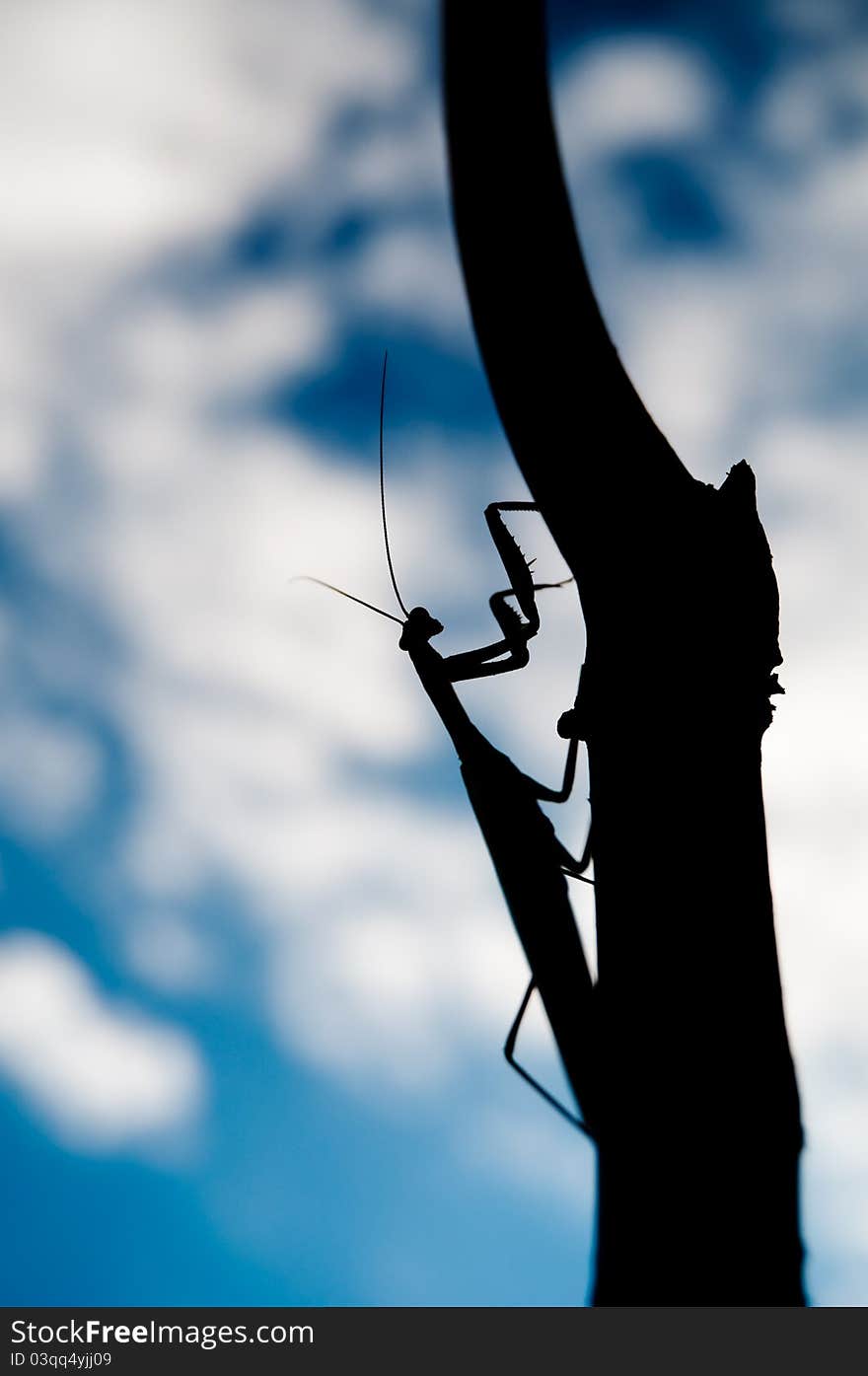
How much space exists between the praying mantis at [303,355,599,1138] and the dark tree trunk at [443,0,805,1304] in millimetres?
2040

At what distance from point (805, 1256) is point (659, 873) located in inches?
41.3

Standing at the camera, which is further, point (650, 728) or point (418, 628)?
point (418, 628)

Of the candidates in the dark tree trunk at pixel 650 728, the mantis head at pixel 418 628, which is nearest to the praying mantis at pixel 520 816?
the mantis head at pixel 418 628

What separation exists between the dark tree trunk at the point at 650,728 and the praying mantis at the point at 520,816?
2.04 m

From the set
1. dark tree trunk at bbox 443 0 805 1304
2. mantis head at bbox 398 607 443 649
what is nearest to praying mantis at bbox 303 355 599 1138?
mantis head at bbox 398 607 443 649

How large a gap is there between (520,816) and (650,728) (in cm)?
334

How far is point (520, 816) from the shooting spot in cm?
618

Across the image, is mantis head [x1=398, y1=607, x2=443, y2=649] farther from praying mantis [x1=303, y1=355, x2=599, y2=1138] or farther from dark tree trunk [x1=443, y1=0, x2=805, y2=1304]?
dark tree trunk [x1=443, y1=0, x2=805, y2=1304]

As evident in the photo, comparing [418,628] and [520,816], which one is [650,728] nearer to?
[520,816]

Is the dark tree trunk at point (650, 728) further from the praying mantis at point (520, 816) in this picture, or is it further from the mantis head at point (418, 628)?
the mantis head at point (418, 628)

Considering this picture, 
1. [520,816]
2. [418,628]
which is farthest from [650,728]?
[418,628]
